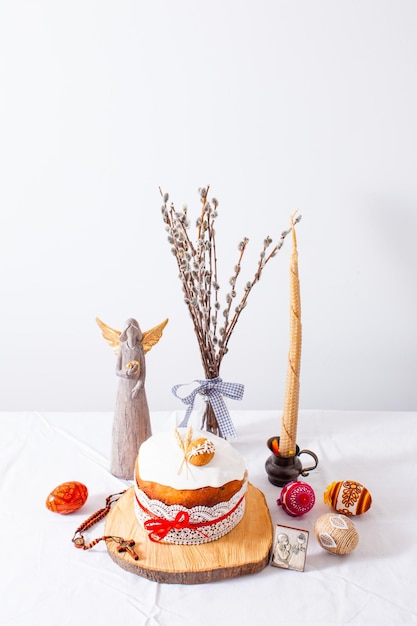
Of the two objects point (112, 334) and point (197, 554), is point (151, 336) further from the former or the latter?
point (197, 554)

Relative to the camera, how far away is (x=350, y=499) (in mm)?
1005

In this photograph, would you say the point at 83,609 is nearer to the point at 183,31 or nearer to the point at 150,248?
the point at 150,248

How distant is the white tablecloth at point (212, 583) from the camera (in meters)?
0.81

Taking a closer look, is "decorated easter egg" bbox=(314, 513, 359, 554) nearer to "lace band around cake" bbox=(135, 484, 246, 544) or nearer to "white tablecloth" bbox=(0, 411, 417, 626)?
"white tablecloth" bbox=(0, 411, 417, 626)

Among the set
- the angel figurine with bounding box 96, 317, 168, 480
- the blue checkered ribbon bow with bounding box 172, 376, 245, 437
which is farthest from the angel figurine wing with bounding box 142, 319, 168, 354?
the blue checkered ribbon bow with bounding box 172, 376, 245, 437

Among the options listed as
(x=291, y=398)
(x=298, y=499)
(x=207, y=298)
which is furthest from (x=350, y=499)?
(x=207, y=298)

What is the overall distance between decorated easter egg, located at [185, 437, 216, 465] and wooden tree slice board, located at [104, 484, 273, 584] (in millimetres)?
134

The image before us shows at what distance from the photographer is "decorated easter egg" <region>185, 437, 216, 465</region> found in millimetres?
914

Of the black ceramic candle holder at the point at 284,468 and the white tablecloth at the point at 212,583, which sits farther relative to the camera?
the black ceramic candle holder at the point at 284,468

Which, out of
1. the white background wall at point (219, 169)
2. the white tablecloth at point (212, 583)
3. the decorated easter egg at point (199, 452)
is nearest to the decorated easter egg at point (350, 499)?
the white tablecloth at point (212, 583)

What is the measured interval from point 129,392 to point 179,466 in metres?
0.22

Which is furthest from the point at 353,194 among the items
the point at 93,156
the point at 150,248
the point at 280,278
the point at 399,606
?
the point at 399,606

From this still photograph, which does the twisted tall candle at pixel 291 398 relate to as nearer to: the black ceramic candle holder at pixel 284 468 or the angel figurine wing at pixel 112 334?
the black ceramic candle holder at pixel 284 468

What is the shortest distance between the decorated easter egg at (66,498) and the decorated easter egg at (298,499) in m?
0.36
